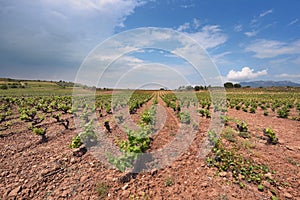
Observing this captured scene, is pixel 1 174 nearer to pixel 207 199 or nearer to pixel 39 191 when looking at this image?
pixel 39 191

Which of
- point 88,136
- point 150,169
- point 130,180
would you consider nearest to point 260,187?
point 150,169

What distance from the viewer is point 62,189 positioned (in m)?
4.45

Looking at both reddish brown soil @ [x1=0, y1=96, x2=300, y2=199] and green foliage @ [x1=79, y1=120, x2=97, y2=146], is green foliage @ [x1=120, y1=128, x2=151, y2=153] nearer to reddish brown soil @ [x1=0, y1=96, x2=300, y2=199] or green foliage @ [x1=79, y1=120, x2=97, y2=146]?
reddish brown soil @ [x1=0, y1=96, x2=300, y2=199]

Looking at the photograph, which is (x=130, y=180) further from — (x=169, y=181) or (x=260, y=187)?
(x=260, y=187)

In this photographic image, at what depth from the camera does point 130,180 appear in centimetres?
468

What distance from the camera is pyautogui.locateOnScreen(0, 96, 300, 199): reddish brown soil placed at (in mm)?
4156

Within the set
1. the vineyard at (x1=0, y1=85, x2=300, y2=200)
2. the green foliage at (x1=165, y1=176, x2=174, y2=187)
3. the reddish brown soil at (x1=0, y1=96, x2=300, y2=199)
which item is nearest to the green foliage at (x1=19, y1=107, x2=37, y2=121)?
the vineyard at (x1=0, y1=85, x2=300, y2=200)

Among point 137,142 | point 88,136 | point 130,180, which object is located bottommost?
point 130,180

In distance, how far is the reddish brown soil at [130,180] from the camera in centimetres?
416

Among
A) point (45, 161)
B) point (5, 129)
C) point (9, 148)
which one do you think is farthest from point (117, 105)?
point (45, 161)

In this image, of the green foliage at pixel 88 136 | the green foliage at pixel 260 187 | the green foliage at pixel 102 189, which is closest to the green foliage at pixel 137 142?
the green foliage at pixel 102 189

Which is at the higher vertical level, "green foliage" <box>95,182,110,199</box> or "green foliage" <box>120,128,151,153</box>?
"green foliage" <box>120,128,151,153</box>

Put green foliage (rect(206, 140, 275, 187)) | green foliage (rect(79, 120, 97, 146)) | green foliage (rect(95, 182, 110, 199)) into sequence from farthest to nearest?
green foliage (rect(79, 120, 97, 146)) → green foliage (rect(206, 140, 275, 187)) → green foliage (rect(95, 182, 110, 199))

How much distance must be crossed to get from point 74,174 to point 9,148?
485 centimetres
